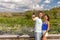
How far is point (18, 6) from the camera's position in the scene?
27.6ft

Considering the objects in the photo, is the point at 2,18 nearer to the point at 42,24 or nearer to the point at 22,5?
the point at 22,5

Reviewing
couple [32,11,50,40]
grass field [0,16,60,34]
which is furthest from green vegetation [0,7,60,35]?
couple [32,11,50,40]

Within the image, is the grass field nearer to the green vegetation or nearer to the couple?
the green vegetation

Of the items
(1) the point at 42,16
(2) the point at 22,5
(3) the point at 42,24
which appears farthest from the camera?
(2) the point at 22,5

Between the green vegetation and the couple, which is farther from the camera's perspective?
the green vegetation

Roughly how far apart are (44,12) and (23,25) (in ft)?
2.89

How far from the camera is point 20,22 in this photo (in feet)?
27.5

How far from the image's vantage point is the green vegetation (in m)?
8.34

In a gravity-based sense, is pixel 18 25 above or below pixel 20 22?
below

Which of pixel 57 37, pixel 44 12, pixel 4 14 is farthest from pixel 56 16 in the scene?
pixel 4 14

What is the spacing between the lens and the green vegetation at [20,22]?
27.4 feet

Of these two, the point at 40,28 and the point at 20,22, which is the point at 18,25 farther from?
the point at 40,28

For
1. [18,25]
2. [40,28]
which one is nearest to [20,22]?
[18,25]

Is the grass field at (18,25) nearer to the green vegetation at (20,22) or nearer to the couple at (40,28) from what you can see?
the green vegetation at (20,22)
